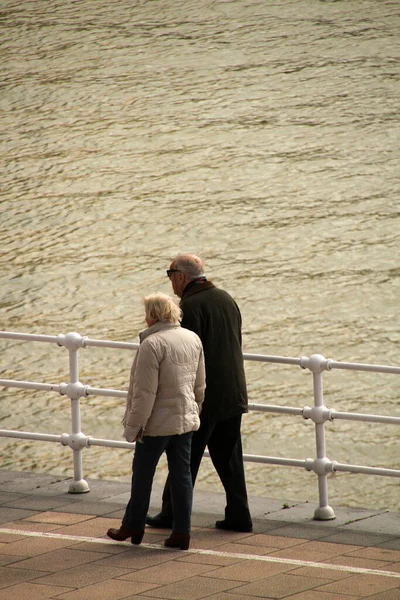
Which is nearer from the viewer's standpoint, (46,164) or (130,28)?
(46,164)

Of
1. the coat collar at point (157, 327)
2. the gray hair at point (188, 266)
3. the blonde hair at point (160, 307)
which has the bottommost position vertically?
the coat collar at point (157, 327)

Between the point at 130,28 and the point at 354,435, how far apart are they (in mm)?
10441

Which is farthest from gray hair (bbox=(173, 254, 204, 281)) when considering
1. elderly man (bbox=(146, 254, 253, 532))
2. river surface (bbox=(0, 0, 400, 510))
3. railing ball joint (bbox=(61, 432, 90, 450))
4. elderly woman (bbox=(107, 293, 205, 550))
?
river surface (bbox=(0, 0, 400, 510))

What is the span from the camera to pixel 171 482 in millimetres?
5359

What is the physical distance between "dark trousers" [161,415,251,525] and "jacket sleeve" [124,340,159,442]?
1.69 ft

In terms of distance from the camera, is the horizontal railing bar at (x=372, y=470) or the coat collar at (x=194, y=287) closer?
the coat collar at (x=194, y=287)

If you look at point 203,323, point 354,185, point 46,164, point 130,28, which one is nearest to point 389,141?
point 354,185

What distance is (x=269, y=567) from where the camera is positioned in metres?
4.95

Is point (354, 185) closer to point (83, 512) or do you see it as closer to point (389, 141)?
point (389, 141)

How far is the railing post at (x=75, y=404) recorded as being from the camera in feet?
21.0

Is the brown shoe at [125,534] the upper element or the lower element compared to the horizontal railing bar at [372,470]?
lower

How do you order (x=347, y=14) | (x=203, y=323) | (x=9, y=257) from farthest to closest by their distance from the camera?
(x=347, y=14)
(x=9, y=257)
(x=203, y=323)

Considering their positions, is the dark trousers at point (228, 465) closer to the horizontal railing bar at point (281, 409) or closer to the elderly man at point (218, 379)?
the elderly man at point (218, 379)

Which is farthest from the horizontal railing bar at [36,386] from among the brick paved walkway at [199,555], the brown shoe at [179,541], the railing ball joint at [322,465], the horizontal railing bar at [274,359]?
the railing ball joint at [322,465]
